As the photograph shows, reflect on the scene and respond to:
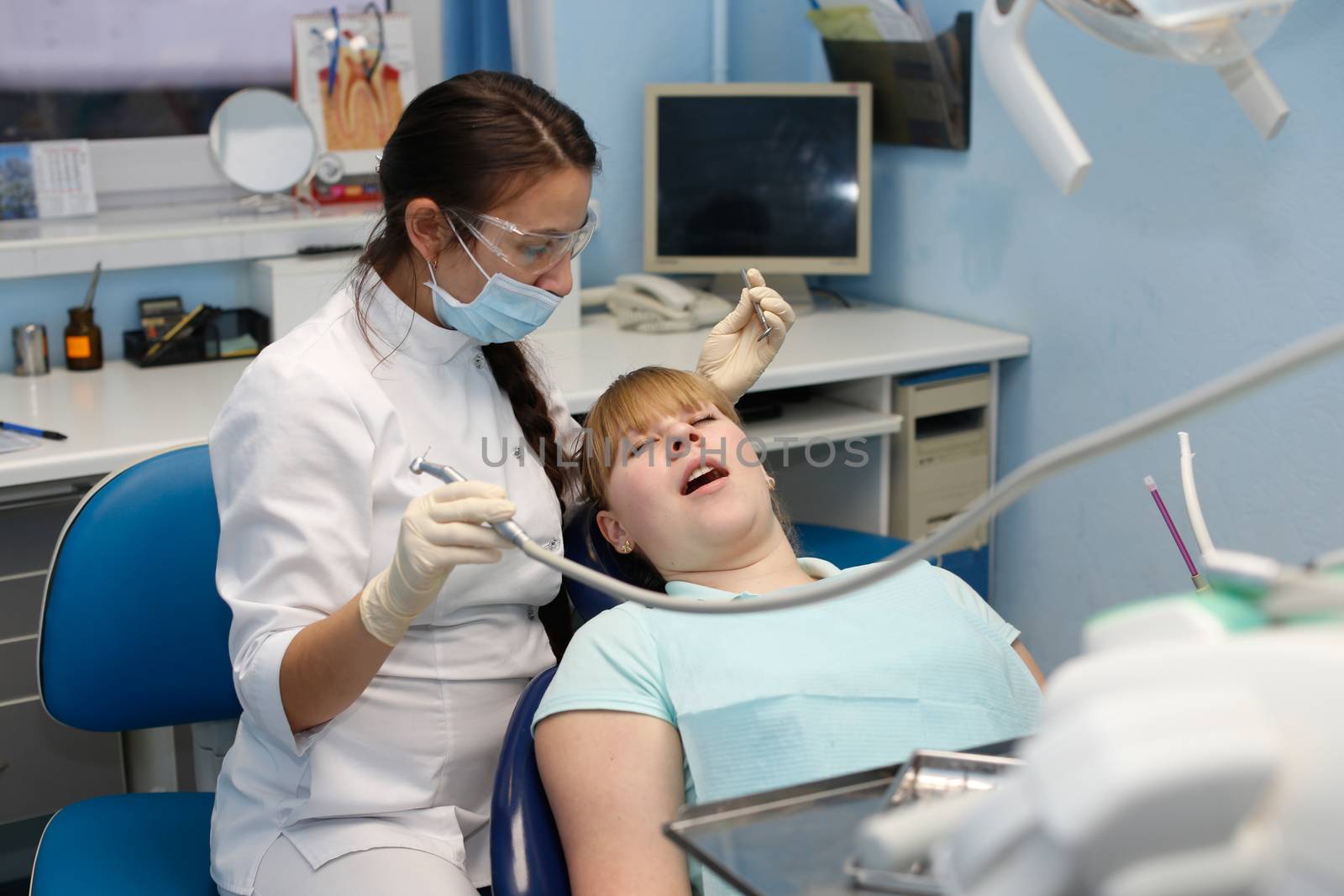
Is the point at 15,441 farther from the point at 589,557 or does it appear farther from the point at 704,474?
the point at 704,474

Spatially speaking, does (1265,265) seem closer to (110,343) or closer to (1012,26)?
(1012,26)

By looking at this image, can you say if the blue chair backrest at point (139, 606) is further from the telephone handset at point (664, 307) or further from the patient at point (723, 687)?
the telephone handset at point (664, 307)

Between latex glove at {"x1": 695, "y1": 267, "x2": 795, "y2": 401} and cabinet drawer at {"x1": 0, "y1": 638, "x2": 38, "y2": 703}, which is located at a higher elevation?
latex glove at {"x1": 695, "y1": 267, "x2": 795, "y2": 401}

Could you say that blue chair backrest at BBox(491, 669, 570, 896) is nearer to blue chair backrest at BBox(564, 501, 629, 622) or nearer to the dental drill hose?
blue chair backrest at BBox(564, 501, 629, 622)

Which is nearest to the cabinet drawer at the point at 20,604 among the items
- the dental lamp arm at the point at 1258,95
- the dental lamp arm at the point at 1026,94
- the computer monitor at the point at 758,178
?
the computer monitor at the point at 758,178

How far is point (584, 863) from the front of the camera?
1.21 meters

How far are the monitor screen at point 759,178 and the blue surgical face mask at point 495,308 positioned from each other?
128cm

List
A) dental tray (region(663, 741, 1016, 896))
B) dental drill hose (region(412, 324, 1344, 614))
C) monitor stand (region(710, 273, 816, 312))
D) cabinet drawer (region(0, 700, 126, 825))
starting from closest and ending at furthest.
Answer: dental drill hose (region(412, 324, 1344, 614)), dental tray (region(663, 741, 1016, 896)), cabinet drawer (region(0, 700, 126, 825)), monitor stand (region(710, 273, 816, 312))

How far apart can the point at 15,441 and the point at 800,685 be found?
1238 mm

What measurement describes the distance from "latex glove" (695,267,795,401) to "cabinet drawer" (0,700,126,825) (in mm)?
1023

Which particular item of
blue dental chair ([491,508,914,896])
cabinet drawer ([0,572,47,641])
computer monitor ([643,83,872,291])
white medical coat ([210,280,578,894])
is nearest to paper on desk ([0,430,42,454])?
cabinet drawer ([0,572,47,641])

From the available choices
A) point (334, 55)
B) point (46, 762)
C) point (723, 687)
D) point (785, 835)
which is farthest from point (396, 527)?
point (334, 55)

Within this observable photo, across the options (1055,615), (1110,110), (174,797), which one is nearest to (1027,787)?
(174,797)

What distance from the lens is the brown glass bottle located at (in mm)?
2363
